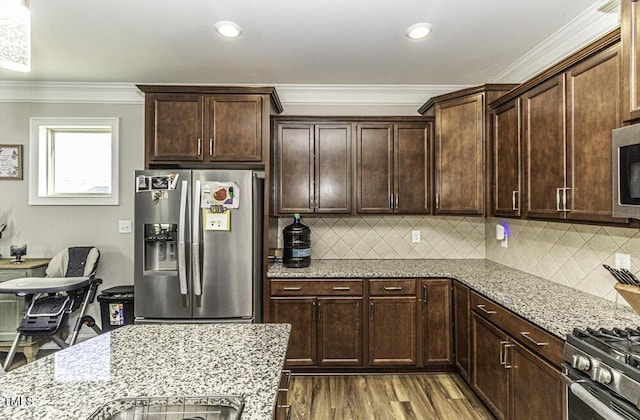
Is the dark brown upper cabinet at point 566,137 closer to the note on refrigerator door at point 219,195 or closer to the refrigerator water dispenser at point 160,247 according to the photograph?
the note on refrigerator door at point 219,195

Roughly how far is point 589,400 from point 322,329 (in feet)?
6.27

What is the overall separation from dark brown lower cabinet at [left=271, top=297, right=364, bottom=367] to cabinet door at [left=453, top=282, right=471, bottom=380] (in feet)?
2.49

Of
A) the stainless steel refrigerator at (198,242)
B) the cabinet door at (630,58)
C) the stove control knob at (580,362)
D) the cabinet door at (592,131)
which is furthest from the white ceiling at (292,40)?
the stove control knob at (580,362)

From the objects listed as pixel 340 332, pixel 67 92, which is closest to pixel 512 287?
pixel 340 332

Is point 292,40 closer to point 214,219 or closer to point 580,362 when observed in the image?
point 214,219

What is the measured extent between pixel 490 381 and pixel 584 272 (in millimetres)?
918

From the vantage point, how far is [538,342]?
1769 millimetres

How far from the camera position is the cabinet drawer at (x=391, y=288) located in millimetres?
2977

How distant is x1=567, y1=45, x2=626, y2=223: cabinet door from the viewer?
1.68m

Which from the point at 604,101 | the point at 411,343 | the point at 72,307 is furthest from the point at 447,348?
the point at 72,307

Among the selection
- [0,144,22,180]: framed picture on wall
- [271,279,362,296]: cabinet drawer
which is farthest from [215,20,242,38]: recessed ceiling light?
[0,144,22,180]: framed picture on wall

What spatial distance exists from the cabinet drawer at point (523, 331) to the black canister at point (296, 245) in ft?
4.75

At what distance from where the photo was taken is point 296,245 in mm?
3225

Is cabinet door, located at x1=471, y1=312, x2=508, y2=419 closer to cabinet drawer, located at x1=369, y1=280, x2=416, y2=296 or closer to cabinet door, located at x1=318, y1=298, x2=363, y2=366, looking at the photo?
cabinet drawer, located at x1=369, y1=280, x2=416, y2=296
